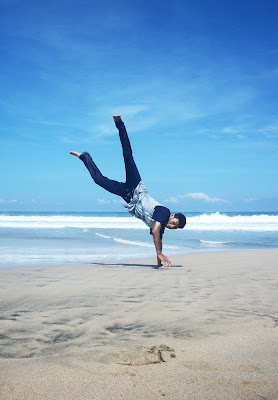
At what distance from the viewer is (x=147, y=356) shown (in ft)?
7.27

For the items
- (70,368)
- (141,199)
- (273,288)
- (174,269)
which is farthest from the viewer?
(141,199)

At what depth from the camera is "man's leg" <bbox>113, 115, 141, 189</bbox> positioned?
6457 mm

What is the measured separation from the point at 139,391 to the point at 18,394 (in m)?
0.63

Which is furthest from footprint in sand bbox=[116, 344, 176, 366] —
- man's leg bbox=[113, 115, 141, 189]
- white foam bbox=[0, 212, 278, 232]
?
white foam bbox=[0, 212, 278, 232]

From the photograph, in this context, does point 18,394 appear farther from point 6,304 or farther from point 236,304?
point 236,304

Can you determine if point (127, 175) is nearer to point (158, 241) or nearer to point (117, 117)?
point (117, 117)

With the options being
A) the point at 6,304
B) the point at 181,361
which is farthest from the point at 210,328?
the point at 6,304

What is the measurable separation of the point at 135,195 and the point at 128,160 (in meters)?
0.75

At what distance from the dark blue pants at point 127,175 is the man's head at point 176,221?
99 centimetres

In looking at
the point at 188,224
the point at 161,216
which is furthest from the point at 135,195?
the point at 188,224

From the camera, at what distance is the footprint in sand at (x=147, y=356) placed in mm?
2125

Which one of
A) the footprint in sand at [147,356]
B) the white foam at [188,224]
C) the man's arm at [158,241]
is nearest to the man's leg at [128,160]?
the man's arm at [158,241]

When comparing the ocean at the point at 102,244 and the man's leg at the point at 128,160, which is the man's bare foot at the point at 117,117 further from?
the ocean at the point at 102,244

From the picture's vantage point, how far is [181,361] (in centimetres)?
214
